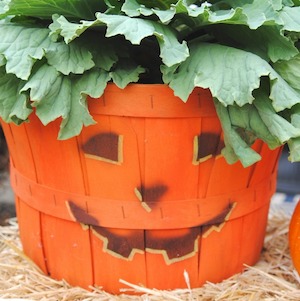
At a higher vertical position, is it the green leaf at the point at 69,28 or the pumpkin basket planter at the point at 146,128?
the green leaf at the point at 69,28

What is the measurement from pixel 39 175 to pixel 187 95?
441 mm

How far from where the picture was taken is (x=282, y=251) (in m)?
1.52

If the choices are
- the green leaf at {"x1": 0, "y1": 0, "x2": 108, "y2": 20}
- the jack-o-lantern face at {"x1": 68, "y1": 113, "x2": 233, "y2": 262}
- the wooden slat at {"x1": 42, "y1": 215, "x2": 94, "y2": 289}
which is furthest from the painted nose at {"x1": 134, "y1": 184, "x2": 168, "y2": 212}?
the green leaf at {"x1": 0, "y1": 0, "x2": 108, "y2": 20}

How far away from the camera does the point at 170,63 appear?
1.00m

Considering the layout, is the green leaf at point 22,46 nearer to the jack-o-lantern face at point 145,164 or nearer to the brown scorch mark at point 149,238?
the jack-o-lantern face at point 145,164

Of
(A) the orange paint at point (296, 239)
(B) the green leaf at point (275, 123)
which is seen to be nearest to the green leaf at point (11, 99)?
(B) the green leaf at point (275, 123)

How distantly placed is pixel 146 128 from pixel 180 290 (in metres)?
0.41

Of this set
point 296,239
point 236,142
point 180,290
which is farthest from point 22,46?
point 296,239

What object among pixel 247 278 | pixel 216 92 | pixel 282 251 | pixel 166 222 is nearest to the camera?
pixel 216 92

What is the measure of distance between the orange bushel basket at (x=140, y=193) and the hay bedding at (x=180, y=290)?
28 mm

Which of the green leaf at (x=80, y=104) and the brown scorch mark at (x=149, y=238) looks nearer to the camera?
the green leaf at (x=80, y=104)

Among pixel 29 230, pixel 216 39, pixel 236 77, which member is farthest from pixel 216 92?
pixel 29 230

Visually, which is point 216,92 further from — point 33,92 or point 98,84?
point 33,92

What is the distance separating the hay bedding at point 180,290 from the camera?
126 centimetres
